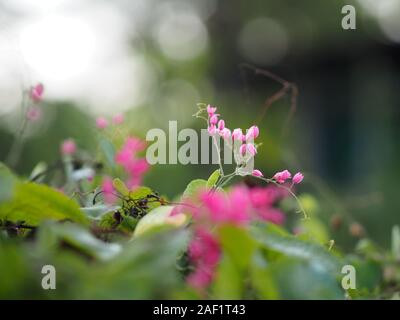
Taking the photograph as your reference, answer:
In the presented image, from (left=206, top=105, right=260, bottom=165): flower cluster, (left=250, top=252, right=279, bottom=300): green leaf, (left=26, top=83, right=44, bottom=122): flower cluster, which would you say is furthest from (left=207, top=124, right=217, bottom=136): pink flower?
(left=26, top=83, right=44, bottom=122): flower cluster

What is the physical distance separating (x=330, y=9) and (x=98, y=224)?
11765 millimetres

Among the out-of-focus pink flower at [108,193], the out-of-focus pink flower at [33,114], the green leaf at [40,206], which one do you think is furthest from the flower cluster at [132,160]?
the green leaf at [40,206]

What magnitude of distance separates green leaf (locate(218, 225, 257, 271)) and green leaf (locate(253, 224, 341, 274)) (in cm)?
8

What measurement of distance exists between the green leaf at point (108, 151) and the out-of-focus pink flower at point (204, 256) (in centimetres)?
59

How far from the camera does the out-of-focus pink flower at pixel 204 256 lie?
0.63 m

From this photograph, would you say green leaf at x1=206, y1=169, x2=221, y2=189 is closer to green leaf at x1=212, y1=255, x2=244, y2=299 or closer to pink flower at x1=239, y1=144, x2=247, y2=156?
pink flower at x1=239, y1=144, x2=247, y2=156

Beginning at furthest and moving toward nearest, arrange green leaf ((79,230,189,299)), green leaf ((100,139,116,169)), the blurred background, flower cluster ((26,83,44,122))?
the blurred background, flower cluster ((26,83,44,122)), green leaf ((100,139,116,169)), green leaf ((79,230,189,299))

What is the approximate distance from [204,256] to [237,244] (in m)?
0.09

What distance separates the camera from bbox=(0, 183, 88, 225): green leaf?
74cm

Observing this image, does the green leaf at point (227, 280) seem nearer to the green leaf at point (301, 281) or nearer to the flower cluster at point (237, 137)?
the green leaf at point (301, 281)

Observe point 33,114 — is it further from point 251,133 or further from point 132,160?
point 251,133

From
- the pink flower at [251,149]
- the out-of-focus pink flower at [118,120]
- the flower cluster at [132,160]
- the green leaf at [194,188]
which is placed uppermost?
the out-of-focus pink flower at [118,120]

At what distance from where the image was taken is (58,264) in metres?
0.55
